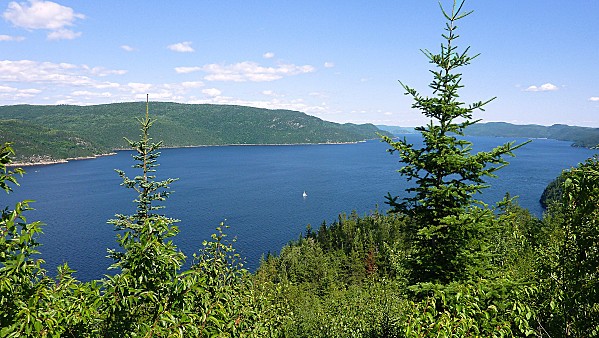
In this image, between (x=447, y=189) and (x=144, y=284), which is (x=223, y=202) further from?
(x=144, y=284)

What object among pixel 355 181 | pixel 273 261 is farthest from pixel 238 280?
pixel 355 181

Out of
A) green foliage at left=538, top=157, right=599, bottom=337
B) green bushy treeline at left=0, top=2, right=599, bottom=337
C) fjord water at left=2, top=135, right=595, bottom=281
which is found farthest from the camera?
fjord water at left=2, top=135, right=595, bottom=281

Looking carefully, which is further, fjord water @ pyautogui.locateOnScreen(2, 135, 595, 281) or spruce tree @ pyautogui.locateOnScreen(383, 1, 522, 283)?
fjord water @ pyautogui.locateOnScreen(2, 135, 595, 281)

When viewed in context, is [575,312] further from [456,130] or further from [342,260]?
[342,260]

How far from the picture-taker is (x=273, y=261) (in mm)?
68500

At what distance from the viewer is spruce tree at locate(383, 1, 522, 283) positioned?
31.2 ft

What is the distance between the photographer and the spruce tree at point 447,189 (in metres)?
9.52

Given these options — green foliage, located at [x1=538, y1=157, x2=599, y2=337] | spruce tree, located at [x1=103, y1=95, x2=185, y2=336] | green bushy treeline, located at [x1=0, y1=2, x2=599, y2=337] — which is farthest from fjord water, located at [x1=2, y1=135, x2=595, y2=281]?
green foliage, located at [x1=538, y1=157, x2=599, y2=337]

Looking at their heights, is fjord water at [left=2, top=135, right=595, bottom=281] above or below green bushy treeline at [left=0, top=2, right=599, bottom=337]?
below

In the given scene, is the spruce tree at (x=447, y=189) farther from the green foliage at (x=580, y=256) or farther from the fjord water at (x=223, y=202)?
the fjord water at (x=223, y=202)

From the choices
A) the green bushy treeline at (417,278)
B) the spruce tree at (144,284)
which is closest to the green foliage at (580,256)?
the green bushy treeline at (417,278)

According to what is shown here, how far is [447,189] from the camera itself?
9.38 metres

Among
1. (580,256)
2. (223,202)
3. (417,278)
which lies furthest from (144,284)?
(223,202)

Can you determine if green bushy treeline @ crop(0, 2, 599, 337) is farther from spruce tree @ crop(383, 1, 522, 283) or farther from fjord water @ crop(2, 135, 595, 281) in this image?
fjord water @ crop(2, 135, 595, 281)
